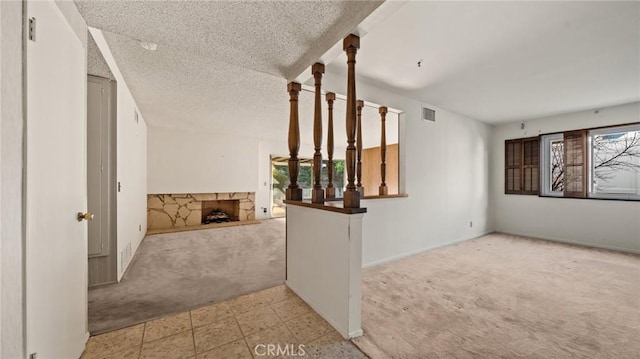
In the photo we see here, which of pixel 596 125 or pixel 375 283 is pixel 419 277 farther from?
pixel 596 125

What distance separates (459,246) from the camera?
13.4ft

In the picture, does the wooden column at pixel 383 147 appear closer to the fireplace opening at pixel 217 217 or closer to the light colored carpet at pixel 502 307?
the light colored carpet at pixel 502 307

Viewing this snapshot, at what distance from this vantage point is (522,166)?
498 centimetres

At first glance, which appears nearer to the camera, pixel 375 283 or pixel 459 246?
pixel 375 283

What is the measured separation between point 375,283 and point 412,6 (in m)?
2.56

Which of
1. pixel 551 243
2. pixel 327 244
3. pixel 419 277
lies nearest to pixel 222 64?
pixel 327 244

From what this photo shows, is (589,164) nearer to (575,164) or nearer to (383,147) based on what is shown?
(575,164)

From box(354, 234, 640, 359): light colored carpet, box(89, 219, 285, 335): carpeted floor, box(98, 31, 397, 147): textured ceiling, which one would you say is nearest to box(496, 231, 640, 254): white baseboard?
box(354, 234, 640, 359): light colored carpet

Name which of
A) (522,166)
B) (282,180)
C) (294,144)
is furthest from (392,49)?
(282,180)

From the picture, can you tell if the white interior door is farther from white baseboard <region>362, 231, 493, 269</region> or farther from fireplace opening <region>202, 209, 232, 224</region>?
fireplace opening <region>202, 209, 232, 224</region>

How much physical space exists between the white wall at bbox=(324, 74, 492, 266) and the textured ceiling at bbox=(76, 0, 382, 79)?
918 mm

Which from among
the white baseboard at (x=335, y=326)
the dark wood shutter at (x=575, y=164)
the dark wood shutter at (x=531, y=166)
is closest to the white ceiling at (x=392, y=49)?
the dark wood shutter at (x=575, y=164)

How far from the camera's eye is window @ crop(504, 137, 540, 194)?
482 centimetres

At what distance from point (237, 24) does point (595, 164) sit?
242 inches
